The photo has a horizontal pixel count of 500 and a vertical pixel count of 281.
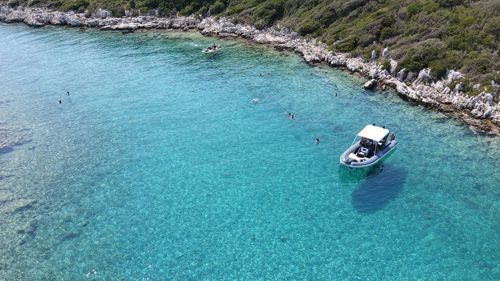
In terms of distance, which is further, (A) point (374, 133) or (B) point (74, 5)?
(B) point (74, 5)

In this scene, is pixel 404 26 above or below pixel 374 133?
above

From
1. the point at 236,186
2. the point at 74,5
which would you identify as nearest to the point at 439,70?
the point at 236,186

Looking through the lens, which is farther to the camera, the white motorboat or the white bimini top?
the white bimini top

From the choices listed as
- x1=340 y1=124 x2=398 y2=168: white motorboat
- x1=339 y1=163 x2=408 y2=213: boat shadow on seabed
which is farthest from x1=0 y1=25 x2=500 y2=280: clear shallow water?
x1=340 y1=124 x2=398 y2=168: white motorboat

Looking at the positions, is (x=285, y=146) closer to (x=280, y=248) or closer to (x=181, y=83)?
(x=280, y=248)

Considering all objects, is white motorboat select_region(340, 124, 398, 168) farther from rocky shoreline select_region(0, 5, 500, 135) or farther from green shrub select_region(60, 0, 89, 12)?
green shrub select_region(60, 0, 89, 12)


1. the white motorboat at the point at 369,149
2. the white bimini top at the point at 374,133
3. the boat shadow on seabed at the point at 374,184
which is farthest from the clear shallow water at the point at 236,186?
the white bimini top at the point at 374,133

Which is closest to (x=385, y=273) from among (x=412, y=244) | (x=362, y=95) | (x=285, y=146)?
(x=412, y=244)

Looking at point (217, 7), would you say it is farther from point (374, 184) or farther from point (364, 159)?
point (374, 184)
